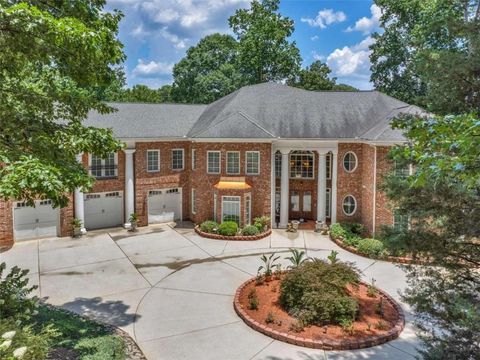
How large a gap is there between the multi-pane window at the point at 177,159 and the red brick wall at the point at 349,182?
10.6m

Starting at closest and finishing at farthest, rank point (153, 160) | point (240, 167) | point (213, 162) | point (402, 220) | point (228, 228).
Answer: point (402, 220), point (228, 228), point (240, 167), point (213, 162), point (153, 160)

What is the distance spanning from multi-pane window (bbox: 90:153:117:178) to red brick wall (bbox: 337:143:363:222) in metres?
14.3

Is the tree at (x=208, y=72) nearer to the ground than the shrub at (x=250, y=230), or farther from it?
farther from it

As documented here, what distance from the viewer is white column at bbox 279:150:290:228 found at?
76.8 ft

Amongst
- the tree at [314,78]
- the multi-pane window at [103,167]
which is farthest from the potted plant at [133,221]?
the tree at [314,78]

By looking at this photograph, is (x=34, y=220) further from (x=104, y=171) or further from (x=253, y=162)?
(x=253, y=162)

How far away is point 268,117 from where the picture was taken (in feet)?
80.9

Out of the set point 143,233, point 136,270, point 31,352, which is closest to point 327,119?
point 143,233

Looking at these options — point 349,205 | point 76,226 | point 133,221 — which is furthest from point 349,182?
point 76,226

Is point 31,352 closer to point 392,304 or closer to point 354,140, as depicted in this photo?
point 392,304

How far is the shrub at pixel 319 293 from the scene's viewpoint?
11164mm

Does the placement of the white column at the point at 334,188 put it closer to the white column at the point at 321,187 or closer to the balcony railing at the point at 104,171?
the white column at the point at 321,187

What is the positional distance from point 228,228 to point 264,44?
2531cm

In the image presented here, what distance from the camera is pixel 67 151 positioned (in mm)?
8500
